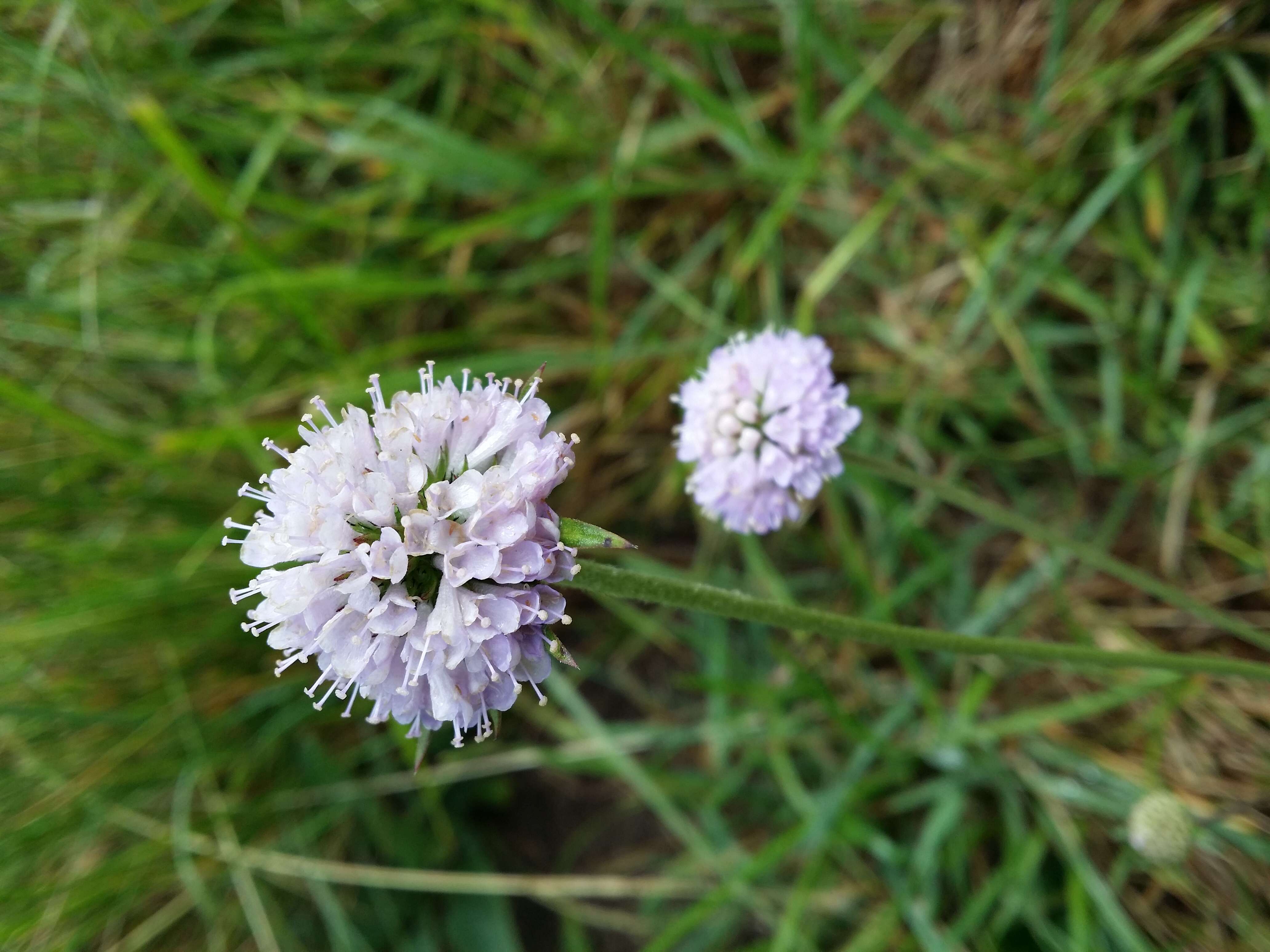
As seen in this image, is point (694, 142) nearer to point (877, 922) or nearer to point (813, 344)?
point (813, 344)

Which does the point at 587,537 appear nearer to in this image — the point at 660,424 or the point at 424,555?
the point at 424,555

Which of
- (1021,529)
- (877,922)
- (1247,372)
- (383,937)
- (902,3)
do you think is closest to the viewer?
(1021,529)

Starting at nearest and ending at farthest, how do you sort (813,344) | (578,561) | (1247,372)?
(578,561) < (813,344) < (1247,372)

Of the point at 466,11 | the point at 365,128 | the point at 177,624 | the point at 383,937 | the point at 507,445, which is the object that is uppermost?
the point at 466,11

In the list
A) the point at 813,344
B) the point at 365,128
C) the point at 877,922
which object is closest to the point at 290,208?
the point at 365,128

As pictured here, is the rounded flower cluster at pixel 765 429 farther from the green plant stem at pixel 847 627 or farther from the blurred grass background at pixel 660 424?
the blurred grass background at pixel 660 424

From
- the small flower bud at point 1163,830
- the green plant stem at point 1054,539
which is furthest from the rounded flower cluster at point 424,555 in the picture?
the small flower bud at point 1163,830
